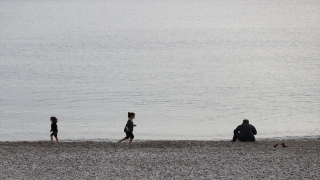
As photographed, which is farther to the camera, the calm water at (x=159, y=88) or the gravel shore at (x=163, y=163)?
the calm water at (x=159, y=88)

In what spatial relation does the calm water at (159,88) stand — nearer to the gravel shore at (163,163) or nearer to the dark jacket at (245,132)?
the dark jacket at (245,132)

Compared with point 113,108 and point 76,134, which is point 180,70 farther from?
point 76,134

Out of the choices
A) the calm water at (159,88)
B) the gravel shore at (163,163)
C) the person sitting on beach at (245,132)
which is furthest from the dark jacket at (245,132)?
the calm water at (159,88)

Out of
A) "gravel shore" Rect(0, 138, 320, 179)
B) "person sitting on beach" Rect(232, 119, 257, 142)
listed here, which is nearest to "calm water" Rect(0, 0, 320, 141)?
"person sitting on beach" Rect(232, 119, 257, 142)

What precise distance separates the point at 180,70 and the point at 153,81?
8.68m

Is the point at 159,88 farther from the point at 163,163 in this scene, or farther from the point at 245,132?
the point at 163,163

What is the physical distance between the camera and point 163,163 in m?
14.5

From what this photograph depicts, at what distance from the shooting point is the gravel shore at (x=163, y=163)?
13266mm

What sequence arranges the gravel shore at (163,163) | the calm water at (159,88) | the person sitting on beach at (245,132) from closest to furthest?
the gravel shore at (163,163)
the person sitting on beach at (245,132)
the calm water at (159,88)

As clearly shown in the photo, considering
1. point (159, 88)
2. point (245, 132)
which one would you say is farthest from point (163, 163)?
point (159, 88)

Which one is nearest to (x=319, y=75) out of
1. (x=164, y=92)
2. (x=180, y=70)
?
(x=180, y=70)

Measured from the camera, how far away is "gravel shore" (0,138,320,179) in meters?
13.3

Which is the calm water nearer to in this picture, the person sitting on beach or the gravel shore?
the person sitting on beach

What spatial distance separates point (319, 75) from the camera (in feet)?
161
